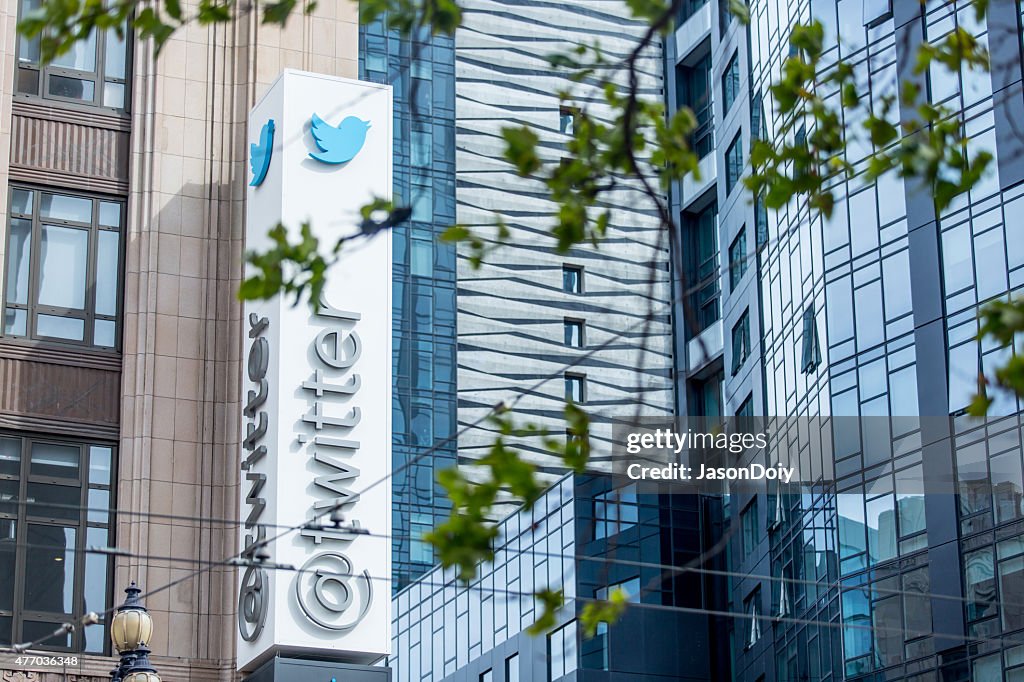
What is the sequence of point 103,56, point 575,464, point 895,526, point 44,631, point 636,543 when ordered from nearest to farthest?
point 575,464, point 44,631, point 103,56, point 895,526, point 636,543

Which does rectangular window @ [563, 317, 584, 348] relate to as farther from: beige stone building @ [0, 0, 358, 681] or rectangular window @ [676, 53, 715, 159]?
beige stone building @ [0, 0, 358, 681]

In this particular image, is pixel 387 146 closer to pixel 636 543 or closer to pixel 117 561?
pixel 117 561

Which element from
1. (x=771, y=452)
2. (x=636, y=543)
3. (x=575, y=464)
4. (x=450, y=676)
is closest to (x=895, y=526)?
(x=771, y=452)

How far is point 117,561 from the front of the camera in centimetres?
2598

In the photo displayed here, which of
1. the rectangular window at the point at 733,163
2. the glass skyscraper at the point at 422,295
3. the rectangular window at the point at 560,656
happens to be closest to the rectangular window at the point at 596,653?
the rectangular window at the point at 560,656

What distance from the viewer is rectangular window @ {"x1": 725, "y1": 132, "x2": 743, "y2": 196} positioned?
62.2 metres

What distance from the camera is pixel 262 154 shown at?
27781mm

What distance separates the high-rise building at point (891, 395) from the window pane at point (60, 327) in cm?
1460

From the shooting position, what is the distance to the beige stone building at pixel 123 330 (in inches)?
1017

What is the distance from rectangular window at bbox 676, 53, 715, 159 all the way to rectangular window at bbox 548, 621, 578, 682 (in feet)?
58.7

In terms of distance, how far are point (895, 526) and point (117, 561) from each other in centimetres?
2307

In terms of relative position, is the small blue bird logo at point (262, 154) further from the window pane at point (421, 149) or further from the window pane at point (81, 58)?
the window pane at point (421, 149)

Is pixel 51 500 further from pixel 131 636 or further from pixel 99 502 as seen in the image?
pixel 131 636

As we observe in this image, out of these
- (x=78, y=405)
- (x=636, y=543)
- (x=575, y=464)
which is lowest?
(x=575, y=464)
